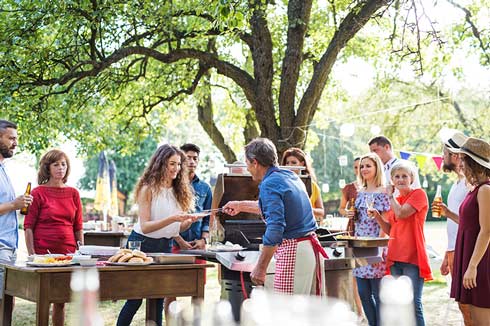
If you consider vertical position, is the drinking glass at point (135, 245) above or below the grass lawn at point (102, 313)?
above

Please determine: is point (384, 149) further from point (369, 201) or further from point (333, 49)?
point (333, 49)

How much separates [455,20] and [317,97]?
548 centimetres

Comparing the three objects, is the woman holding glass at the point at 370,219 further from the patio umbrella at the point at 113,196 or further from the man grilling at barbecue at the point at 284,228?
the patio umbrella at the point at 113,196

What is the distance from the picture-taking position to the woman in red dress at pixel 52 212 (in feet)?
19.5

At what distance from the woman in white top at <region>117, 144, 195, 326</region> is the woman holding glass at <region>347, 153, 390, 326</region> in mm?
1741

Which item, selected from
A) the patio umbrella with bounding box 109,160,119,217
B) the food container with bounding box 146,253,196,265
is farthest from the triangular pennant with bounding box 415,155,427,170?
the food container with bounding box 146,253,196,265

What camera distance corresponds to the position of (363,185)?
6.80 meters

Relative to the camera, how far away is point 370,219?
6.64 meters

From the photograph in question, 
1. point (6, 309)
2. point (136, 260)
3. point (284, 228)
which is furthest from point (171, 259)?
point (6, 309)

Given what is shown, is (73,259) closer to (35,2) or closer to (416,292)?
(416,292)

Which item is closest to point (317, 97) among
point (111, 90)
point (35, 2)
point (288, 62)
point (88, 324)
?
point (288, 62)

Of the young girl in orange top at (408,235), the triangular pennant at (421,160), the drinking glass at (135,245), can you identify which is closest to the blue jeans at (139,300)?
the drinking glass at (135,245)

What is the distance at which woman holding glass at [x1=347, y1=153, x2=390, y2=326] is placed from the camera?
6414mm

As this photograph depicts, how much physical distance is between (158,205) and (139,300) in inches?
29.2
